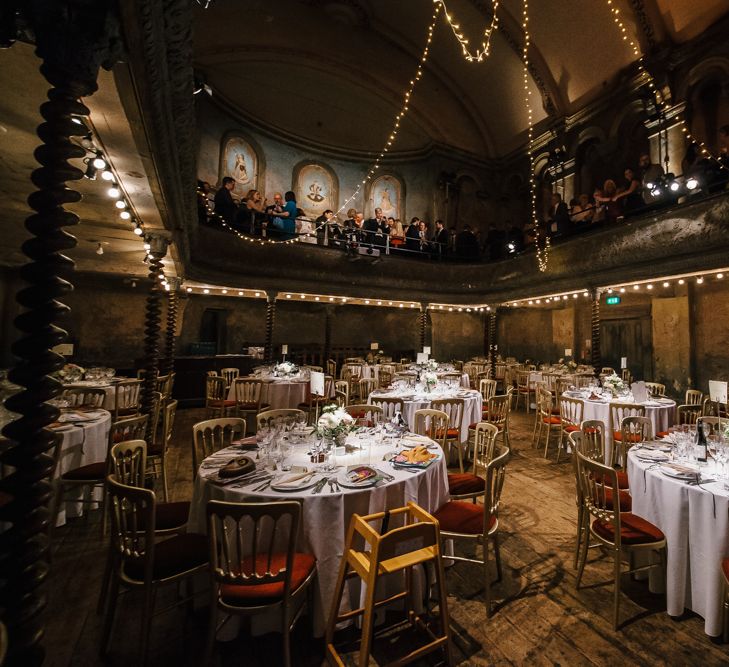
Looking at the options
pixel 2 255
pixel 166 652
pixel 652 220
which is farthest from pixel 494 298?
pixel 2 255

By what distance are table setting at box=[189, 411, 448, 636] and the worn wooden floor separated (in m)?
0.60

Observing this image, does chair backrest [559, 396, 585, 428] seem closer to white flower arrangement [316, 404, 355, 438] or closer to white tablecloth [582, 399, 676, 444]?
white tablecloth [582, 399, 676, 444]

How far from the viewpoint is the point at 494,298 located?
13.0 meters

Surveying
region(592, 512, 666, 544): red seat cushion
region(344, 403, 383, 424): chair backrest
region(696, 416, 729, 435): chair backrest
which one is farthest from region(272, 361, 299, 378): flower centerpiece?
region(696, 416, 729, 435): chair backrest

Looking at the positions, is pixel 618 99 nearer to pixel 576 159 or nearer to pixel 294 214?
pixel 576 159

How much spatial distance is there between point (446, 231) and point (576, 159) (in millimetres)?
5085

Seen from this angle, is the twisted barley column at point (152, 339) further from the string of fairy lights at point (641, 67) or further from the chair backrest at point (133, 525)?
the string of fairy lights at point (641, 67)

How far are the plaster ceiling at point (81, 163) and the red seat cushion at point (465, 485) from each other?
393 centimetres


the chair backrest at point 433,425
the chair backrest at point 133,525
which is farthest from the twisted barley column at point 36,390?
the chair backrest at point 433,425

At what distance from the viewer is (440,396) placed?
6.08m

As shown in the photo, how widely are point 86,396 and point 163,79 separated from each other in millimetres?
5341

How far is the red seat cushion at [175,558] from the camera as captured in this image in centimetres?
207

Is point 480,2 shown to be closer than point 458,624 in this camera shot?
No

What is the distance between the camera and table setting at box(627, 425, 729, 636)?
2297mm
